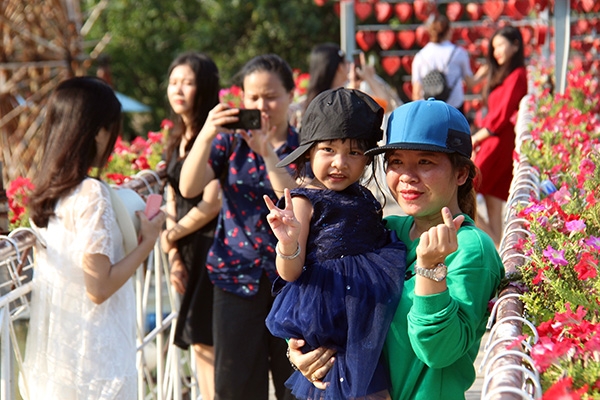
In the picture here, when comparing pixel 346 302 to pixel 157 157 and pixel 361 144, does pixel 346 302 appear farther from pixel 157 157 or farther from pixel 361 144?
pixel 157 157

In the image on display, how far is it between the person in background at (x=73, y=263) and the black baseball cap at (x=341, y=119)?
926mm

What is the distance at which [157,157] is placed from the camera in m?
5.49

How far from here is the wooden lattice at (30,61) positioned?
11.6 m

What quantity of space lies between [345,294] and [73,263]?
121 centimetres

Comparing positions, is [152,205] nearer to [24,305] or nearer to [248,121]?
[248,121]

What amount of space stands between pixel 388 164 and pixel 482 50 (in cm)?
971

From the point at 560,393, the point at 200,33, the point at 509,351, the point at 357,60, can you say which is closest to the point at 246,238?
the point at 509,351

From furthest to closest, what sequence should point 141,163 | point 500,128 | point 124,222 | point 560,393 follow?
point 500,128 < point 141,163 < point 124,222 < point 560,393

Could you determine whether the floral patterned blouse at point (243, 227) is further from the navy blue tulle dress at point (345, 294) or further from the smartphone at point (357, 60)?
the smartphone at point (357, 60)

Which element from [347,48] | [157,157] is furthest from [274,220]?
[347,48]

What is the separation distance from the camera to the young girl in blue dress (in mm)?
2168

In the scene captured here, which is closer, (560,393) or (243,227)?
(560,393)

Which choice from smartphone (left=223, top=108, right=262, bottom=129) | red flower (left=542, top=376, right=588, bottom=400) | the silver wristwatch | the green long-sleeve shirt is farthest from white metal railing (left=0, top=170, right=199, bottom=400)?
red flower (left=542, top=376, right=588, bottom=400)

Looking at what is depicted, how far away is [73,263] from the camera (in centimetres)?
310
